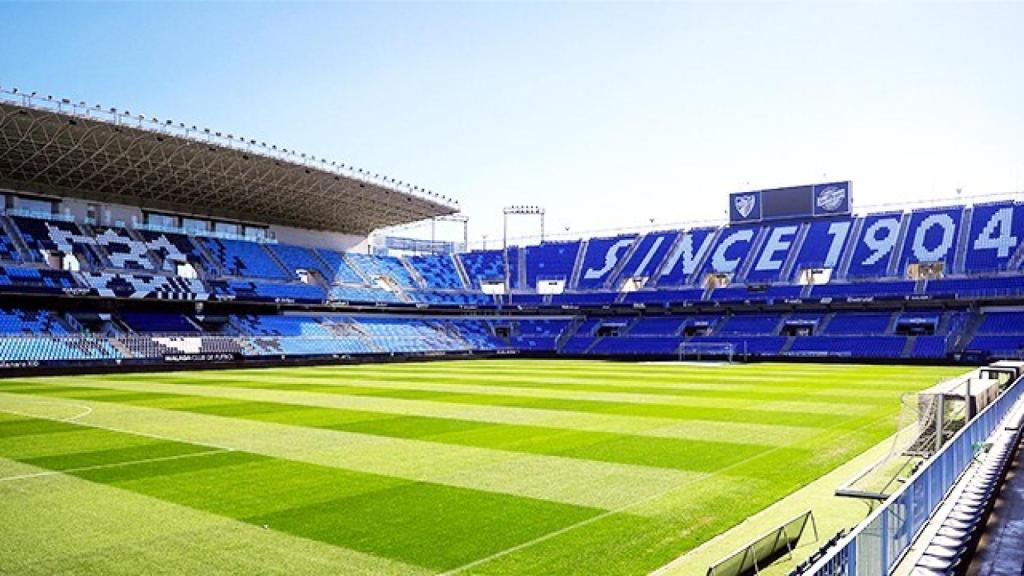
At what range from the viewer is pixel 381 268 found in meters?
72.1

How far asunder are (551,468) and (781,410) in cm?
1165

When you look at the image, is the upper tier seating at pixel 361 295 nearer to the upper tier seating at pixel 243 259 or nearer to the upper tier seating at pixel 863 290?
the upper tier seating at pixel 243 259

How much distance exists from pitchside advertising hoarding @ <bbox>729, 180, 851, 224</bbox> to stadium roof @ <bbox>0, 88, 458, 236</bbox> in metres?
27.3

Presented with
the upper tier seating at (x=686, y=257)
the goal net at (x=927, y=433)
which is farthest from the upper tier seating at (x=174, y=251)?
the goal net at (x=927, y=433)

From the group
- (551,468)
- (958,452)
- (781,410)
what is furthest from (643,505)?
(781,410)

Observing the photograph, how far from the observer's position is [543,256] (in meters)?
78.2

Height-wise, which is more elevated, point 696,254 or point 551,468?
point 696,254

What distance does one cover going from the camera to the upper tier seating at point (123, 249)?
5232cm

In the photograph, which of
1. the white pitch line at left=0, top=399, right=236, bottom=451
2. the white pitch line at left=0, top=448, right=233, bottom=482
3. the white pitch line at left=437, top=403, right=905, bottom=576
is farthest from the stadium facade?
the white pitch line at left=437, top=403, right=905, bottom=576

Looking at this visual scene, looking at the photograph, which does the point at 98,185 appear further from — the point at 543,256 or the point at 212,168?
the point at 543,256

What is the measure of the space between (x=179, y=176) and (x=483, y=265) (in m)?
34.8

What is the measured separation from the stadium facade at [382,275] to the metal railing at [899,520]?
41403mm

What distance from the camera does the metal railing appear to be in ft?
18.9

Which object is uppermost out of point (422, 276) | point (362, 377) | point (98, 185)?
point (98, 185)
